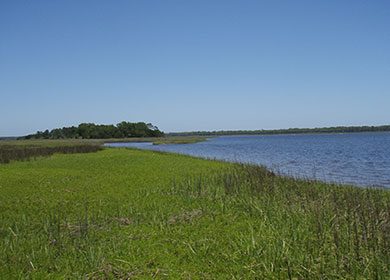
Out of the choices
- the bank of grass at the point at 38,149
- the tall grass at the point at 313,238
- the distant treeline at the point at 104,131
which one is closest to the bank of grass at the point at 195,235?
the tall grass at the point at 313,238

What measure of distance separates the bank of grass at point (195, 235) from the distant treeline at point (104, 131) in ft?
454

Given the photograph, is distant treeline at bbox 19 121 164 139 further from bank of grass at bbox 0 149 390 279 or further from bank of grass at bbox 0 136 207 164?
bank of grass at bbox 0 149 390 279

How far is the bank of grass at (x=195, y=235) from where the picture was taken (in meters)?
7.27

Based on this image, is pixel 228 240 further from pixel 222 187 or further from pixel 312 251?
pixel 222 187

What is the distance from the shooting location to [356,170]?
98.3 feet

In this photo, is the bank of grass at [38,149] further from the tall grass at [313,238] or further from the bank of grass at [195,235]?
the tall grass at [313,238]

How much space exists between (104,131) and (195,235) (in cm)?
14589

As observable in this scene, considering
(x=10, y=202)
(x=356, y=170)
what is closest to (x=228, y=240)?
(x=10, y=202)

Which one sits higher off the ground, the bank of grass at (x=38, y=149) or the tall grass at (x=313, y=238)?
the bank of grass at (x=38, y=149)

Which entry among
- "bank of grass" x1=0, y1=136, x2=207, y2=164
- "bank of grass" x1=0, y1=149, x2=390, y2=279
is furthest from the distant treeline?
"bank of grass" x1=0, y1=149, x2=390, y2=279

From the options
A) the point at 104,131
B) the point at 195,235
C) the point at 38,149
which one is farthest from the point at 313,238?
the point at 104,131

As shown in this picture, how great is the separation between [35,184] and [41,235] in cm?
914

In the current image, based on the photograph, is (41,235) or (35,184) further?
(35,184)

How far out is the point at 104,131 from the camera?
150375 mm
